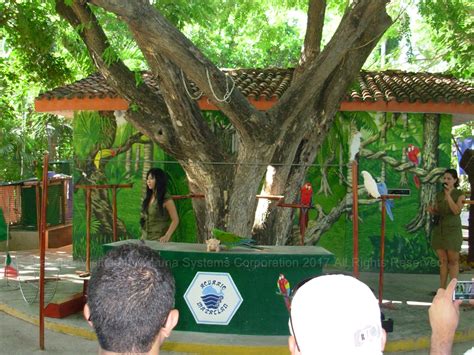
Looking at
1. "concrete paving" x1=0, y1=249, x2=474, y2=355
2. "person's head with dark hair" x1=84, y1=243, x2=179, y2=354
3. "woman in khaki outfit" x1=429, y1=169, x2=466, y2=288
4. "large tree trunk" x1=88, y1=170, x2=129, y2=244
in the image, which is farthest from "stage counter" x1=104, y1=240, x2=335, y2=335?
"large tree trunk" x1=88, y1=170, x2=129, y2=244

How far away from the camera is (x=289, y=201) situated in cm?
906

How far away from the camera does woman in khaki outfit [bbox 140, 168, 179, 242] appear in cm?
846

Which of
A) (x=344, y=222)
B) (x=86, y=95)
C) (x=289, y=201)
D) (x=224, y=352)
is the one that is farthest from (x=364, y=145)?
(x=224, y=352)

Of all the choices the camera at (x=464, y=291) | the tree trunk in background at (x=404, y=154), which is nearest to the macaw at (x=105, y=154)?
the tree trunk in background at (x=404, y=154)

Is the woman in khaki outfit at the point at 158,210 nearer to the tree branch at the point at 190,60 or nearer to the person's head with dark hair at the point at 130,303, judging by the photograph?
the tree branch at the point at 190,60

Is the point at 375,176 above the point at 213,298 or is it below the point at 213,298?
above

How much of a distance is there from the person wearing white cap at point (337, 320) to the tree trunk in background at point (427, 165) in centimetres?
1089

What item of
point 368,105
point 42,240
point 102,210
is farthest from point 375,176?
point 42,240

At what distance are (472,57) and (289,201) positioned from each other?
494 cm

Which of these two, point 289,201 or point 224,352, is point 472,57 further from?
point 224,352

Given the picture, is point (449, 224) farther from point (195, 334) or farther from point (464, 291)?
point (464, 291)

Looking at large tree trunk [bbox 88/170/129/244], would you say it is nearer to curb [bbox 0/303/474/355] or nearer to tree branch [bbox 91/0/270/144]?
curb [bbox 0/303/474/355]

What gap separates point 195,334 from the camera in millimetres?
7629

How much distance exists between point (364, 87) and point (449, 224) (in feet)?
14.2
